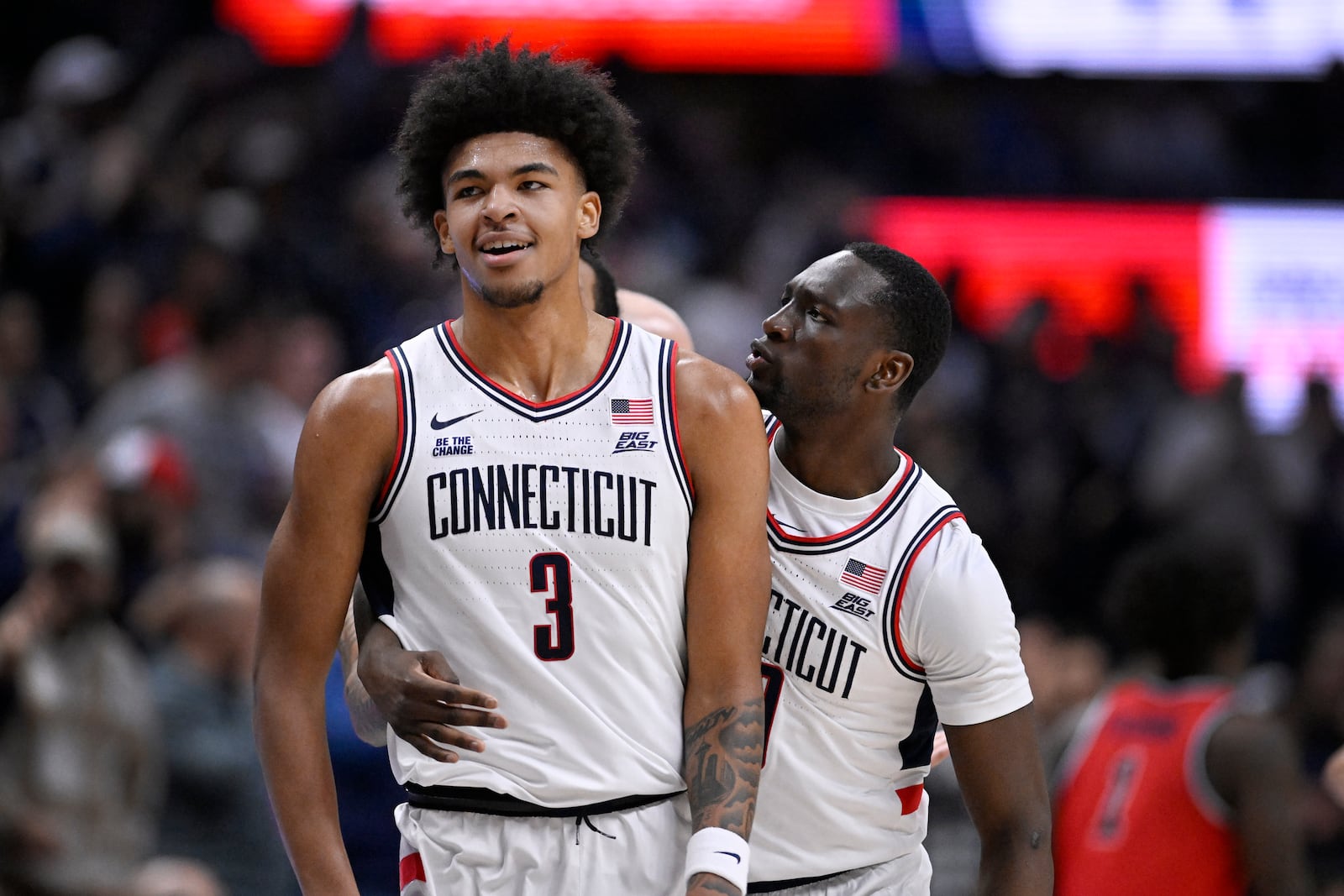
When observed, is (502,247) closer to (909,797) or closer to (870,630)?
(870,630)

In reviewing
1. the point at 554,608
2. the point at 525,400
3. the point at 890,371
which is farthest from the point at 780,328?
the point at 554,608

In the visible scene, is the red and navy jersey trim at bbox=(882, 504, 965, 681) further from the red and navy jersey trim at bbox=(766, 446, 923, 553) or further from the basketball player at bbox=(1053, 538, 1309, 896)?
the basketball player at bbox=(1053, 538, 1309, 896)

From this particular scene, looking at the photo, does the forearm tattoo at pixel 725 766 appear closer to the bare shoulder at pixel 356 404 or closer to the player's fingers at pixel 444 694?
the player's fingers at pixel 444 694

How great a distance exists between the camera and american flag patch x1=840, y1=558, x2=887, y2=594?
3.71 metres

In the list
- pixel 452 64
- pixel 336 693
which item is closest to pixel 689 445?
pixel 452 64

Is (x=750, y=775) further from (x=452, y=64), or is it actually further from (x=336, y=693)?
(x=336, y=693)

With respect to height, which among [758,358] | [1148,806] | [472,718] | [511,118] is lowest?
[1148,806]

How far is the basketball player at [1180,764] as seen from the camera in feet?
14.4

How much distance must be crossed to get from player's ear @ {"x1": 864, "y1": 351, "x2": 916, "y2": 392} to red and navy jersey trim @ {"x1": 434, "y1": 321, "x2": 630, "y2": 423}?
0.61m

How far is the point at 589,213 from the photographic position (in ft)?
11.8

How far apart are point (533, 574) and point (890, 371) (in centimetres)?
100

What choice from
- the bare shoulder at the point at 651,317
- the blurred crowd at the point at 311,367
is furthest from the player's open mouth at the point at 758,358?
the blurred crowd at the point at 311,367

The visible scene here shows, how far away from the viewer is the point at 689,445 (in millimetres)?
3428

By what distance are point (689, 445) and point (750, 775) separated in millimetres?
656
